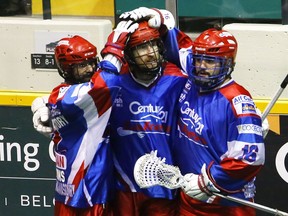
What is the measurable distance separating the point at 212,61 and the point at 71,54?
0.85 metres

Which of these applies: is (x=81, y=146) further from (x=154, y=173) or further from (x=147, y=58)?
(x=147, y=58)

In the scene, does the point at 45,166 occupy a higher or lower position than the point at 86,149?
lower

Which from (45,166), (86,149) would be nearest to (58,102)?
(86,149)

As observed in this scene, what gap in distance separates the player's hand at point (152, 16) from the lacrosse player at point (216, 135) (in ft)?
0.88

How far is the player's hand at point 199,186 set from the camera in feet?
16.4

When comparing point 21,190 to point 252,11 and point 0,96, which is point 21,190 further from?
point 252,11

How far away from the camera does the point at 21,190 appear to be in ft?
22.8

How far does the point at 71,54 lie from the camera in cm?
548

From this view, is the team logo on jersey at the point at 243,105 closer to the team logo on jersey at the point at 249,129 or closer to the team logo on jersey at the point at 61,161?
the team logo on jersey at the point at 249,129

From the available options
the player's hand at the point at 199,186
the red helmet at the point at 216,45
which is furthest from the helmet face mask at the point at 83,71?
the player's hand at the point at 199,186

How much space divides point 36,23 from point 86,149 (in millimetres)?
1742

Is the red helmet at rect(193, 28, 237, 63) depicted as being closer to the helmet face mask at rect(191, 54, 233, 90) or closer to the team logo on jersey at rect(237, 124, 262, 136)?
the helmet face mask at rect(191, 54, 233, 90)

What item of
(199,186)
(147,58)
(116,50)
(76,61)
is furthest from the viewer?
(76,61)

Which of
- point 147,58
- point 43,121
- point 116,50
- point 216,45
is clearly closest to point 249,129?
point 216,45
